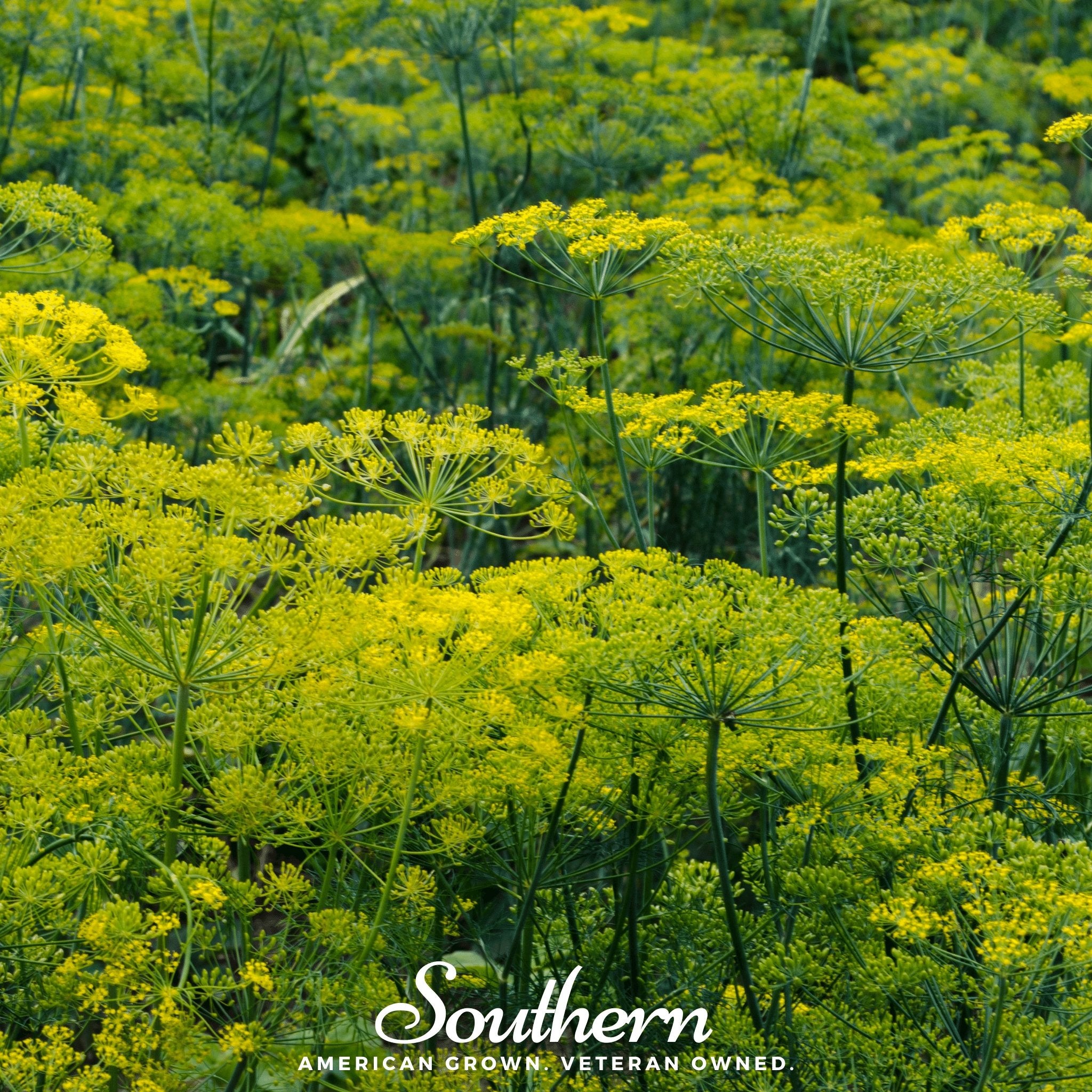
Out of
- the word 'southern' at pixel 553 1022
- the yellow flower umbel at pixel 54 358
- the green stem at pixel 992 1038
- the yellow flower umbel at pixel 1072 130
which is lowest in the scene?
the word 'southern' at pixel 553 1022

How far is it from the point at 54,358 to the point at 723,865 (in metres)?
2.14

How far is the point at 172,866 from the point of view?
2.67 m

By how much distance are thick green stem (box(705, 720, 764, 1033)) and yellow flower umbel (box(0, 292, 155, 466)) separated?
1.74 metres

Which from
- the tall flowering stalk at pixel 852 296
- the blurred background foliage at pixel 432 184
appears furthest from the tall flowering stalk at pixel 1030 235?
the blurred background foliage at pixel 432 184

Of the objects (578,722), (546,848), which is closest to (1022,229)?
(578,722)

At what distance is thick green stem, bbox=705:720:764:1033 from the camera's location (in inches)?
99.7

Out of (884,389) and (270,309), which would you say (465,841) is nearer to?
(884,389)

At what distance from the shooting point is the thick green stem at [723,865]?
2.53 metres

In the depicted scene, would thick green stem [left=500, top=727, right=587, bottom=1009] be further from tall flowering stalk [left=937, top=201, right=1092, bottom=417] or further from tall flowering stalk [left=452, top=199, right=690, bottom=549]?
tall flowering stalk [left=937, top=201, right=1092, bottom=417]

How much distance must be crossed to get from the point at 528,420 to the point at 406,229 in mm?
2314

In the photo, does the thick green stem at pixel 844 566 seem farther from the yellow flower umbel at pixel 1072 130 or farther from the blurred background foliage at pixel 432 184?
the blurred background foliage at pixel 432 184

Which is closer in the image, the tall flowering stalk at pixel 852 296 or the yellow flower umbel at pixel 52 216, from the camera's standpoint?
the tall flowering stalk at pixel 852 296

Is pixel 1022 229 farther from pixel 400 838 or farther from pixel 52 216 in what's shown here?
pixel 52 216

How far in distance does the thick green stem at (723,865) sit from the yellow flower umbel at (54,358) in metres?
1.74
